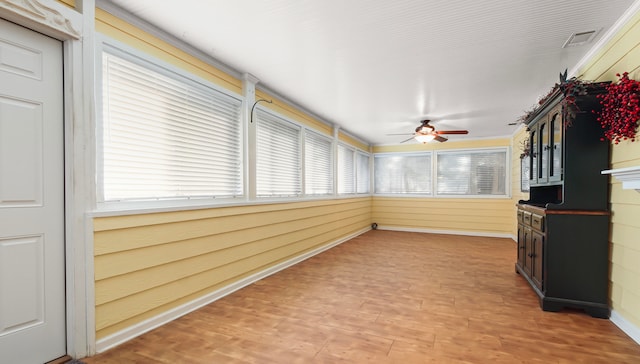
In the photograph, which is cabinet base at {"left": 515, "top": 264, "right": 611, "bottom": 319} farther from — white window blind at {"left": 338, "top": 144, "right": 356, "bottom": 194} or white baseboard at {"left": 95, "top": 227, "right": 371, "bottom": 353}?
white window blind at {"left": 338, "top": 144, "right": 356, "bottom": 194}

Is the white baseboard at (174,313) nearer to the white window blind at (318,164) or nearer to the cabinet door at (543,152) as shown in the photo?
the white window blind at (318,164)

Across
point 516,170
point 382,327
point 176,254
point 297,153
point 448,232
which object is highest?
point 297,153

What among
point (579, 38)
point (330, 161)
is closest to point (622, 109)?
point (579, 38)

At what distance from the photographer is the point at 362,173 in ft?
27.4

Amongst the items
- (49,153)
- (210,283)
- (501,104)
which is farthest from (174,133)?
(501,104)

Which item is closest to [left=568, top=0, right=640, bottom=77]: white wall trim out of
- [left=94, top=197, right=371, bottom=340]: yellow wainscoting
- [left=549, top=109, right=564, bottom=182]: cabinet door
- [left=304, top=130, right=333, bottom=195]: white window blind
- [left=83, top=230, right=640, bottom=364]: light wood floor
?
[left=549, top=109, right=564, bottom=182]: cabinet door

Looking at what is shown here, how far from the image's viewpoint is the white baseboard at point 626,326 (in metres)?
2.34

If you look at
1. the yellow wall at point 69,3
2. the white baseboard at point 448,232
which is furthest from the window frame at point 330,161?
the yellow wall at point 69,3

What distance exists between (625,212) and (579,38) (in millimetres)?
1602

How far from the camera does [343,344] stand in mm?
2338

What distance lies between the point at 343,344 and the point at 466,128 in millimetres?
5836

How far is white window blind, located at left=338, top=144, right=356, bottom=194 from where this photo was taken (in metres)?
6.91

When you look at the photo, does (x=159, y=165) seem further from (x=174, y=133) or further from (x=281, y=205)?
(x=281, y=205)

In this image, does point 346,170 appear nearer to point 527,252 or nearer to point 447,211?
point 447,211
